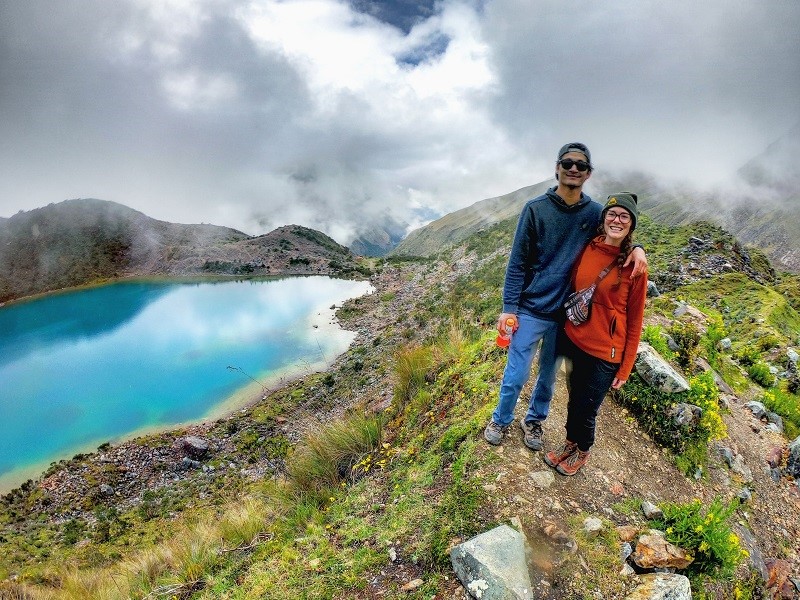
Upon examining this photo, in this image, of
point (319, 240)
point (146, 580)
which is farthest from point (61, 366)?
point (319, 240)

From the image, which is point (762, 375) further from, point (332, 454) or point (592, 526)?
point (332, 454)

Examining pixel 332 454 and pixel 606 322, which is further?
pixel 332 454

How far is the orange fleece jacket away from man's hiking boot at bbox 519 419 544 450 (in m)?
1.13

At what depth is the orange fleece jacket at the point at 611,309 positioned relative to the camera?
323 centimetres

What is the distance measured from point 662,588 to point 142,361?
3342cm

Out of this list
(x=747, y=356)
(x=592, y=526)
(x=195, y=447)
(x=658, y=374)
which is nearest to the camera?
(x=592, y=526)

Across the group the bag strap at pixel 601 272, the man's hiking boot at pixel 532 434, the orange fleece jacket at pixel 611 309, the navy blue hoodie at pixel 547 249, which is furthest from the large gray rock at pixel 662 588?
the bag strap at pixel 601 272

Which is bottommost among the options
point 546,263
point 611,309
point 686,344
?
point 686,344

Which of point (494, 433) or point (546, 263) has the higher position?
point (546, 263)

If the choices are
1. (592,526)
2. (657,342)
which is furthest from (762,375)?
(592,526)

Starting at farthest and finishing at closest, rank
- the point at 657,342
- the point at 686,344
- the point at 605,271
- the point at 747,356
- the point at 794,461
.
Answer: the point at 747,356, the point at 686,344, the point at 657,342, the point at 794,461, the point at 605,271

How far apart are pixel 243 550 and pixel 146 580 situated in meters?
1.47

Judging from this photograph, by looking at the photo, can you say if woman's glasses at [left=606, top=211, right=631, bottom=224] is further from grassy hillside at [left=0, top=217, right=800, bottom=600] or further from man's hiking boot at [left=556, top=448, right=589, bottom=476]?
grassy hillside at [left=0, top=217, right=800, bottom=600]

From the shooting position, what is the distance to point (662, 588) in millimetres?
2863
